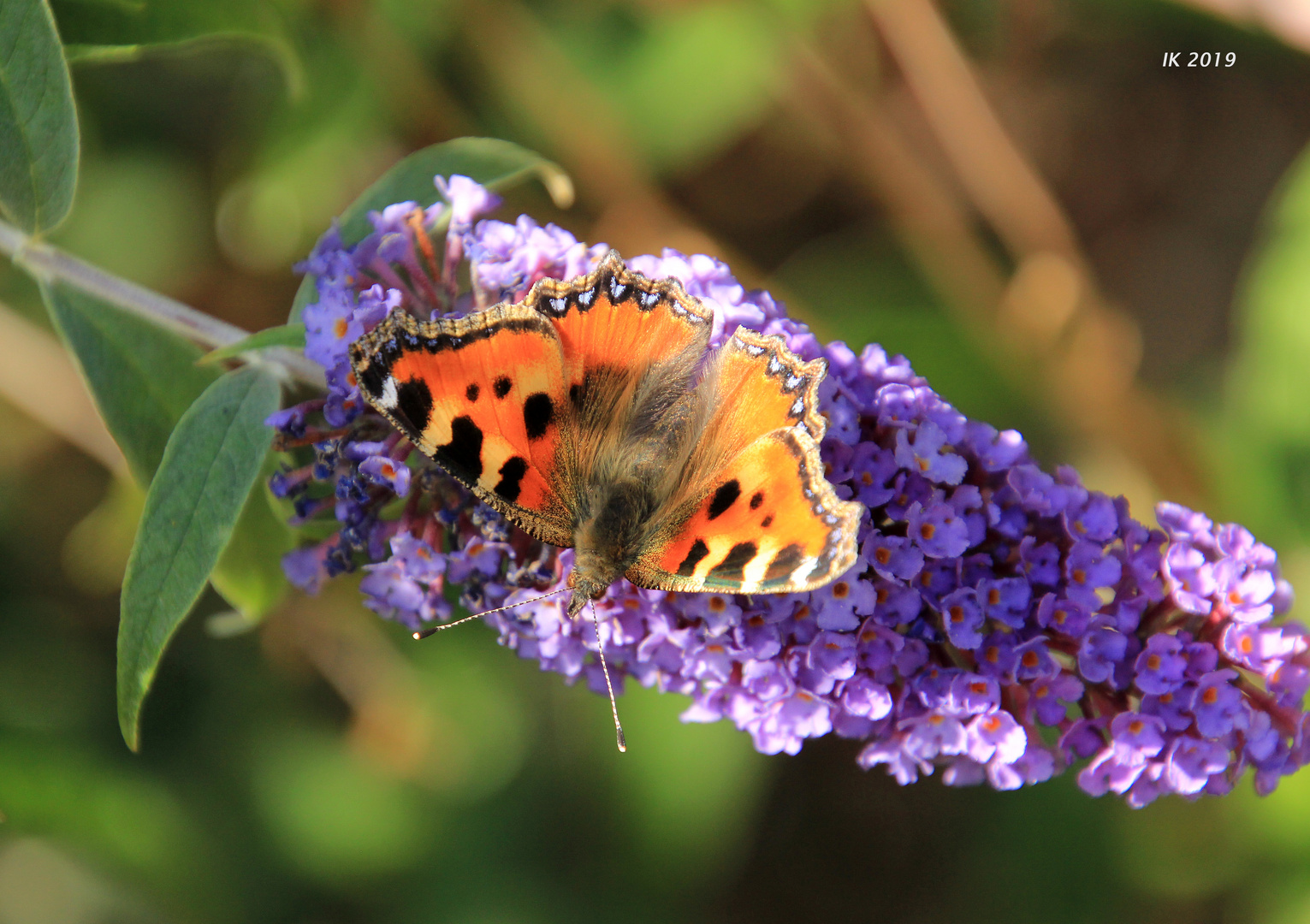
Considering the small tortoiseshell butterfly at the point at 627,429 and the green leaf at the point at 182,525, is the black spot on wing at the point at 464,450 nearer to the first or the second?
the small tortoiseshell butterfly at the point at 627,429

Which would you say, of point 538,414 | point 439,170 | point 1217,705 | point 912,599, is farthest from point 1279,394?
point 439,170

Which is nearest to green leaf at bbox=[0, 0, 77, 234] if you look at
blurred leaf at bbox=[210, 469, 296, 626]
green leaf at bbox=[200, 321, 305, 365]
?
green leaf at bbox=[200, 321, 305, 365]

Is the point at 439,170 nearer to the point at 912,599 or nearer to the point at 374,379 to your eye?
the point at 374,379

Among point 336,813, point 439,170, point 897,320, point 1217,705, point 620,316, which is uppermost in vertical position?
point 897,320

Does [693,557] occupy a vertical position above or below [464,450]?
below

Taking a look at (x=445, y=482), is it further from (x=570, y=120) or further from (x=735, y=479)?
(x=570, y=120)

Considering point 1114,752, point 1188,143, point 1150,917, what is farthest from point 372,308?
point 1188,143

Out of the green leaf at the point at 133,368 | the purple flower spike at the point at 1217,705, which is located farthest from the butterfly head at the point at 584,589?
the purple flower spike at the point at 1217,705
